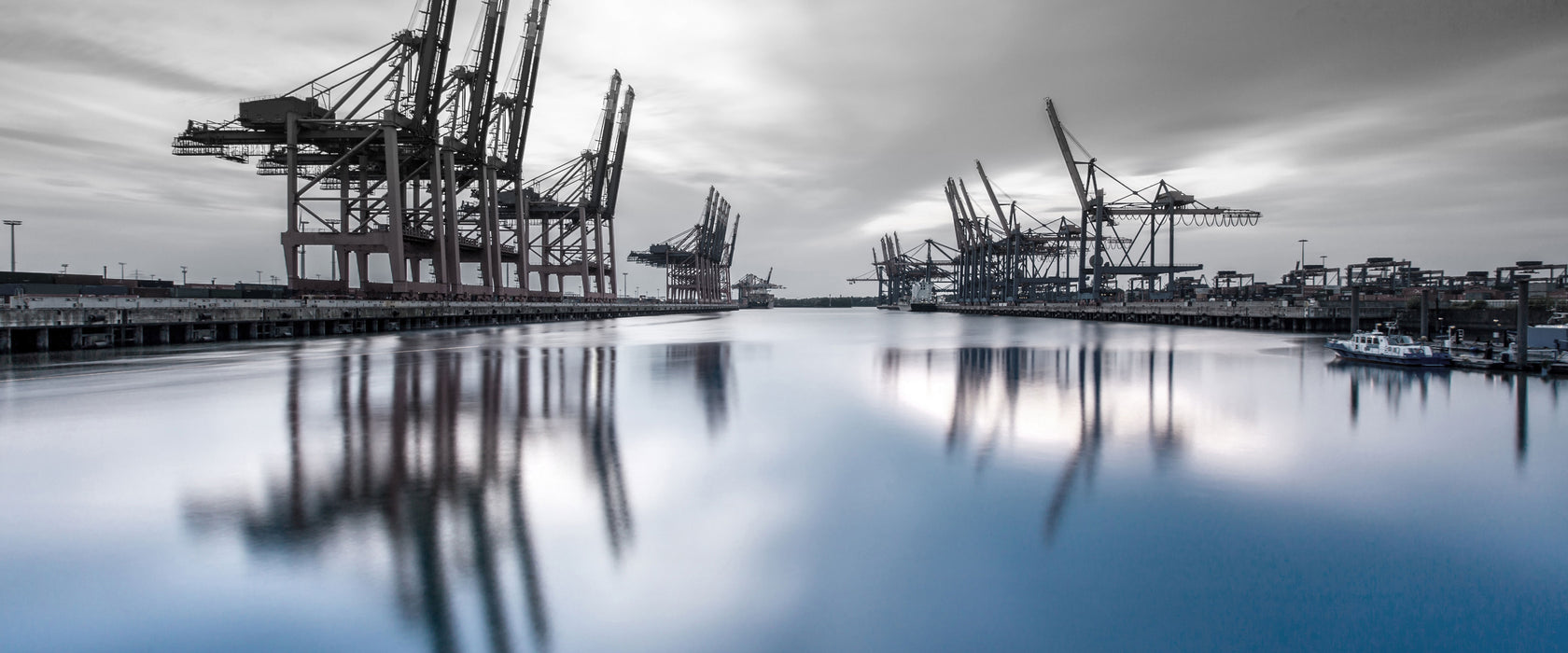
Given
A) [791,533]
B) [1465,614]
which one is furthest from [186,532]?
[1465,614]

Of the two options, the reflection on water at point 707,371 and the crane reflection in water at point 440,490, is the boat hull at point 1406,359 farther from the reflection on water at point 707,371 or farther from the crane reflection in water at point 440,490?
the crane reflection in water at point 440,490

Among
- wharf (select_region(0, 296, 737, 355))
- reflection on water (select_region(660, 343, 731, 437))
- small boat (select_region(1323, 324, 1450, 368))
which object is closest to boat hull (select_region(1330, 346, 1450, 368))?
small boat (select_region(1323, 324, 1450, 368))

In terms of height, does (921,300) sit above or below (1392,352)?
above

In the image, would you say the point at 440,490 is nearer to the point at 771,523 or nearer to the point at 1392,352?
the point at 771,523

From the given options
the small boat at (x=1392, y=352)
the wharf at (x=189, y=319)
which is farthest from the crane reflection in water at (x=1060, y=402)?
the wharf at (x=189, y=319)

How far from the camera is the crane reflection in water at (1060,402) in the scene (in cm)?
1062

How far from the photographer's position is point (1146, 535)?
7078mm

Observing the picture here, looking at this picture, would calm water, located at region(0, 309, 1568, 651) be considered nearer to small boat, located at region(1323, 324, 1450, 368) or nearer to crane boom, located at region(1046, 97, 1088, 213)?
small boat, located at region(1323, 324, 1450, 368)

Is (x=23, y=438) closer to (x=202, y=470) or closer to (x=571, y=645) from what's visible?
(x=202, y=470)

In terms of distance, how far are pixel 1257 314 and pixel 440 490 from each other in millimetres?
49390

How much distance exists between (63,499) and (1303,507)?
1276 cm

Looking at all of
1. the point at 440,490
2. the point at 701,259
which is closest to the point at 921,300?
the point at 701,259

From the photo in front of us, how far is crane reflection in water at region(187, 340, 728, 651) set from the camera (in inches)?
220

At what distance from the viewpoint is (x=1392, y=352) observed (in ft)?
76.0
